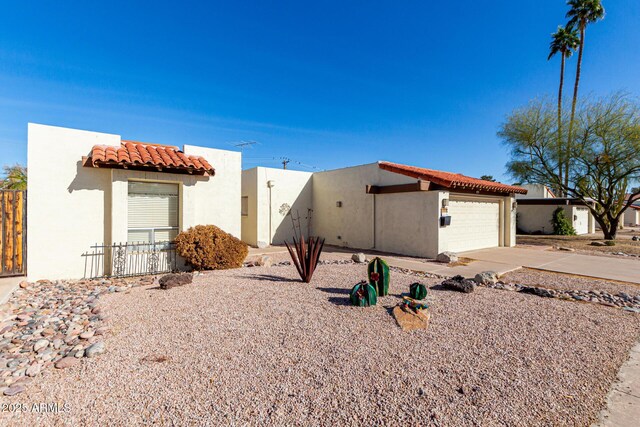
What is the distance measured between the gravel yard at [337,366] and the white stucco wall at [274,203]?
9.48m

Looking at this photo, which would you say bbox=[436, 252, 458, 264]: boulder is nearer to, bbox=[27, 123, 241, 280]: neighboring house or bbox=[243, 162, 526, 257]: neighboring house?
bbox=[243, 162, 526, 257]: neighboring house

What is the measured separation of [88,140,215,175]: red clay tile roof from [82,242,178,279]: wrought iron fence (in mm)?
2150

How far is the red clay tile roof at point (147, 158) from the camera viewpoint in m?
7.48

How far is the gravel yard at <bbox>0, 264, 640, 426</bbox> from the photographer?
255cm

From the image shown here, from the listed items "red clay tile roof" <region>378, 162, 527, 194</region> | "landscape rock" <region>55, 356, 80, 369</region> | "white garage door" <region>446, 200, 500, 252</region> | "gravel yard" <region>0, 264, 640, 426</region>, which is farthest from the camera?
"white garage door" <region>446, 200, 500, 252</region>

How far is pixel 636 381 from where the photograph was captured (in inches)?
120

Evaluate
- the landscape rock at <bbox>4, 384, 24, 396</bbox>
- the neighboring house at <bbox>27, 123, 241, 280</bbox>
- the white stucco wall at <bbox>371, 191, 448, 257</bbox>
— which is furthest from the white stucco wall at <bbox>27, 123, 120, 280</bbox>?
the white stucco wall at <bbox>371, 191, 448, 257</bbox>

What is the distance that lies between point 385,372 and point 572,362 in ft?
7.32

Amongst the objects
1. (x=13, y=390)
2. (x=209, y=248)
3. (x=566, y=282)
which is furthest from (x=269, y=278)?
(x=566, y=282)

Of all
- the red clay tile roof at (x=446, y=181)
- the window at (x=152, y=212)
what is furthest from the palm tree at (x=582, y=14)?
the window at (x=152, y=212)

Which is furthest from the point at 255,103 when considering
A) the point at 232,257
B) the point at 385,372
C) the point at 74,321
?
the point at 385,372

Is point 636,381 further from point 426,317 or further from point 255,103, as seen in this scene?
point 255,103

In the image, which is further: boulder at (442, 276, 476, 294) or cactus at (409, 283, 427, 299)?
boulder at (442, 276, 476, 294)

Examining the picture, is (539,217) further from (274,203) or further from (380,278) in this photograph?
(380,278)
